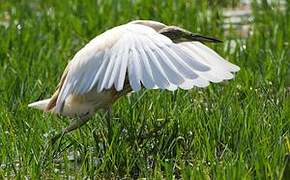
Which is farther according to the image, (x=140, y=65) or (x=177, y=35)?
(x=177, y=35)

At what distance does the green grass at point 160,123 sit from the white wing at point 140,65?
10.3 inches

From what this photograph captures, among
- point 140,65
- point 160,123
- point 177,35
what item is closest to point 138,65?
point 140,65

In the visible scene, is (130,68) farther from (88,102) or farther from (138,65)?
(88,102)

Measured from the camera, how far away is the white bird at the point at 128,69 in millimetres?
4098

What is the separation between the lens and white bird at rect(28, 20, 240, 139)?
4.10 m

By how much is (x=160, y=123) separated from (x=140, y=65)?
664 millimetres

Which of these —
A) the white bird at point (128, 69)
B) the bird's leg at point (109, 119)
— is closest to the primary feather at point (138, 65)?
the white bird at point (128, 69)

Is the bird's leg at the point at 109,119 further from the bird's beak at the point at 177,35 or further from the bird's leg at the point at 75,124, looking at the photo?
the bird's beak at the point at 177,35

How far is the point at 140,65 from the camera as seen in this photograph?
13.7ft

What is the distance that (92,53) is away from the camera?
448cm

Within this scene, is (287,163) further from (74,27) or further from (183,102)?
(74,27)

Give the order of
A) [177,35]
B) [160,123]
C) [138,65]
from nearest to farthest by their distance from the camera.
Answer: [138,65]
[160,123]
[177,35]

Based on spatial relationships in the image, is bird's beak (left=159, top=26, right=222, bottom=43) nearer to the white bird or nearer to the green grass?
the white bird

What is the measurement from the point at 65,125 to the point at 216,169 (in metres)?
1.33
